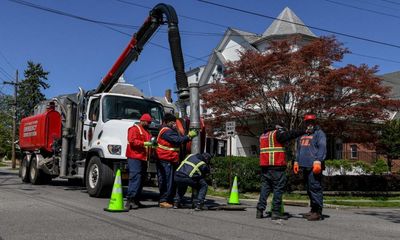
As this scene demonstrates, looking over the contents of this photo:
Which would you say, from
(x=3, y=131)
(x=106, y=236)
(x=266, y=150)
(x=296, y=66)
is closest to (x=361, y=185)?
(x=296, y=66)

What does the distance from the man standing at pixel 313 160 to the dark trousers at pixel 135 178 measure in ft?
10.1

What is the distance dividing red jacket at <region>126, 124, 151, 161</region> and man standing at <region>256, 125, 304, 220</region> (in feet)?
8.09

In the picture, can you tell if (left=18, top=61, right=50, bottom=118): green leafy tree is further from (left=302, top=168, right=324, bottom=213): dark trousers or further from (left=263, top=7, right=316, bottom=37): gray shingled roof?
(left=302, top=168, right=324, bottom=213): dark trousers

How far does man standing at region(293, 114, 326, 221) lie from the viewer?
8.70m

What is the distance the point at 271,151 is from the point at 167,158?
Answer: 224 cm

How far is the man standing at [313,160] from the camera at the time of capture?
870cm

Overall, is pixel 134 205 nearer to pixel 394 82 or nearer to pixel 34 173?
pixel 34 173

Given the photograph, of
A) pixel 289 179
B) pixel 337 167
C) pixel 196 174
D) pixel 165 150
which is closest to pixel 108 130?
pixel 165 150

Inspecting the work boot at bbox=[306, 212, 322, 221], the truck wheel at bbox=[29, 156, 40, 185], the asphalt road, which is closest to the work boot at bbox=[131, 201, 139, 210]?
the asphalt road

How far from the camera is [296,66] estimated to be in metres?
19.0

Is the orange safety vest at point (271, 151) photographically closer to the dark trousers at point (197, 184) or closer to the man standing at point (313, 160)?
the man standing at point (313, 160)

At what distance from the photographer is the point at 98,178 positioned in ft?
35.9

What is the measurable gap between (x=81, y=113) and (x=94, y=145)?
181 cm

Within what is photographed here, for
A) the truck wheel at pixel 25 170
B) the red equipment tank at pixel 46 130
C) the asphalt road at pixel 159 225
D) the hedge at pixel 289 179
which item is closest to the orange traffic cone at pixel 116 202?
the asphalt road at pixel 159 225
